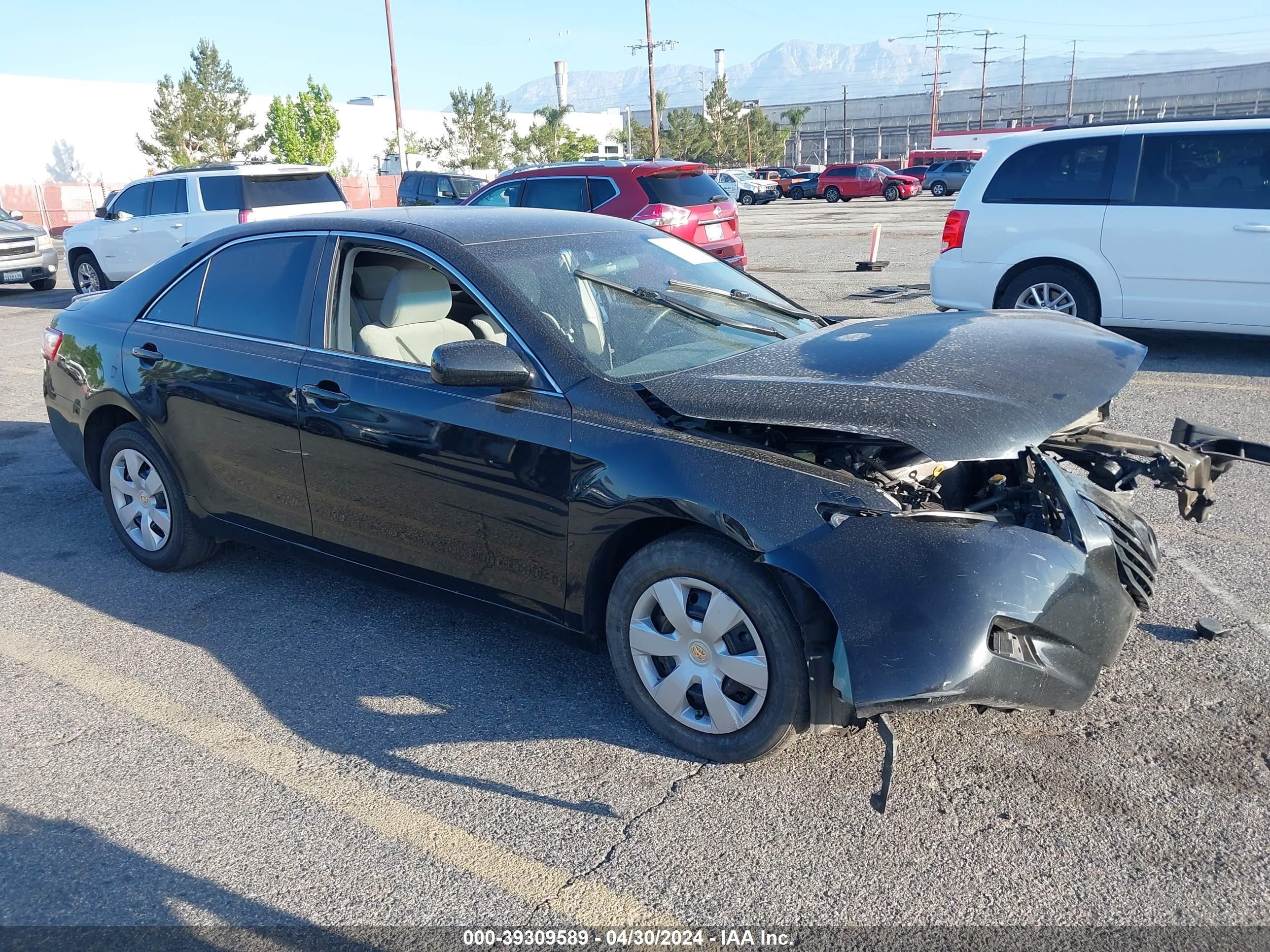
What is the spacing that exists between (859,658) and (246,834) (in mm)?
1871

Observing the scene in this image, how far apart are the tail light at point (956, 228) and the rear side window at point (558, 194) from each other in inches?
205

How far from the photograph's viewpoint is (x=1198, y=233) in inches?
315

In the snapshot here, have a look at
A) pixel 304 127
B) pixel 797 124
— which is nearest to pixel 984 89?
pixel 797 124

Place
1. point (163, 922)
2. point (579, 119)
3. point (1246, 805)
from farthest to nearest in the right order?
point (579, 119) → point (1246, 805) → point (163, 922)

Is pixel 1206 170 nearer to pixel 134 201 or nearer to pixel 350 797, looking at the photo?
pixel 350 797

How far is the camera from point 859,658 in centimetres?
287

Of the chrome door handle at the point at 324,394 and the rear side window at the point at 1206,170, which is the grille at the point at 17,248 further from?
the rear side window at the point at 1206,170

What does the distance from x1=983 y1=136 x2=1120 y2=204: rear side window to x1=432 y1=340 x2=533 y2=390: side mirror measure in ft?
21.7

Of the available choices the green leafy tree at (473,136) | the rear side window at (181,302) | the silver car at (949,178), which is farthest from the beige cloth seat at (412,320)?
the green leafy tree at (473,136)

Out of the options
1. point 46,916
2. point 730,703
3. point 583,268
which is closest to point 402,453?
point 583,268

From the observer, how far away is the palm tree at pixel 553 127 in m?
64.1

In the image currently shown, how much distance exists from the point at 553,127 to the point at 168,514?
65.1m

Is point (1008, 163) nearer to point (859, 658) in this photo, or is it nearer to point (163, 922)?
point (859, 658)

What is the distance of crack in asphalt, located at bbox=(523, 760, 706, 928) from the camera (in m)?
2.74
